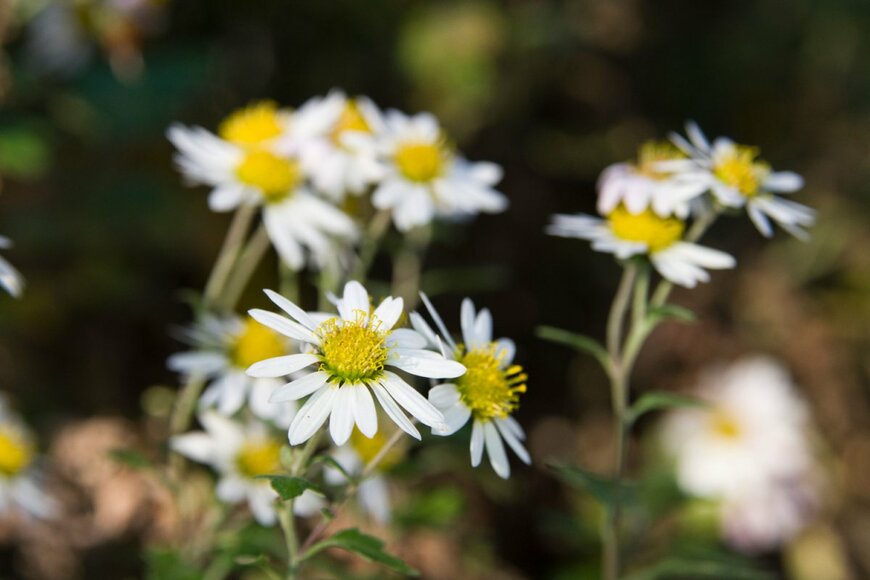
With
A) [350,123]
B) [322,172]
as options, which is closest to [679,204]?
[322,172]

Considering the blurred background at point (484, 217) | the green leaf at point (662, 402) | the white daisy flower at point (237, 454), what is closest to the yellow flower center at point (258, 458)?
the white daisy flower at point (237, 454)

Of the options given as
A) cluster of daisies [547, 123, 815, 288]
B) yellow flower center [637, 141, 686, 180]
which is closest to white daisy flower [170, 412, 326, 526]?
cluster of daisies [547, 123, 815, 288]

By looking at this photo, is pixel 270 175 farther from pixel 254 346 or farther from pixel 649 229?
pixel 649 229

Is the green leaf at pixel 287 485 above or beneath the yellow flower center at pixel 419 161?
beneath

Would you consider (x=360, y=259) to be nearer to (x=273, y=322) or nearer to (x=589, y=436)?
(x=273, y=322)

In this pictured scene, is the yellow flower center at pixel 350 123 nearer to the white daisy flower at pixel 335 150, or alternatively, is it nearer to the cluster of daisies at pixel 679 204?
the white daisy flower at pixel 335 150

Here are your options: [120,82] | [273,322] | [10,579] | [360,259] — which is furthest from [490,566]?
[120,82]
